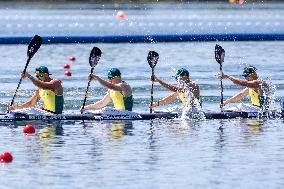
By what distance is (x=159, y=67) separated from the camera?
48844 millimetres

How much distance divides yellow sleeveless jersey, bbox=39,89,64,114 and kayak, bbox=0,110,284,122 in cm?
20

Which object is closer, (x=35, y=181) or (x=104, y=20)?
(x=35, y=181)

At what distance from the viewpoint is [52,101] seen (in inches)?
1208

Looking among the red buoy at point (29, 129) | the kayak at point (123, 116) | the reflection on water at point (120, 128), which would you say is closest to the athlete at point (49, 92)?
the kayak at point (123, 116)

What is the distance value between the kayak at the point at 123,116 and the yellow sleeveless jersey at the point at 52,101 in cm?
20

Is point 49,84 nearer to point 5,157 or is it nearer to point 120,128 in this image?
point 120,128

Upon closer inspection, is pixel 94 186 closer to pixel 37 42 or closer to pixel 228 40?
pixel 37 42

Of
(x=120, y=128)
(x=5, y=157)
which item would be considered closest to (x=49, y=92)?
(x=120, y=128)

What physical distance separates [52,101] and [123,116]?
151 centimetres

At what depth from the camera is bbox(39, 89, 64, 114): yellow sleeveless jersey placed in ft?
100

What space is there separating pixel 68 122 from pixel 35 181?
8097 mm

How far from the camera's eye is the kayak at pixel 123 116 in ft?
99.2

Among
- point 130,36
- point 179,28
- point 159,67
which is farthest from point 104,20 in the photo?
point 159,67

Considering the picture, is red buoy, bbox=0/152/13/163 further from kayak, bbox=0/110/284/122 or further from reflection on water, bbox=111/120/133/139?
kayak, bbox=0/110/284/122
